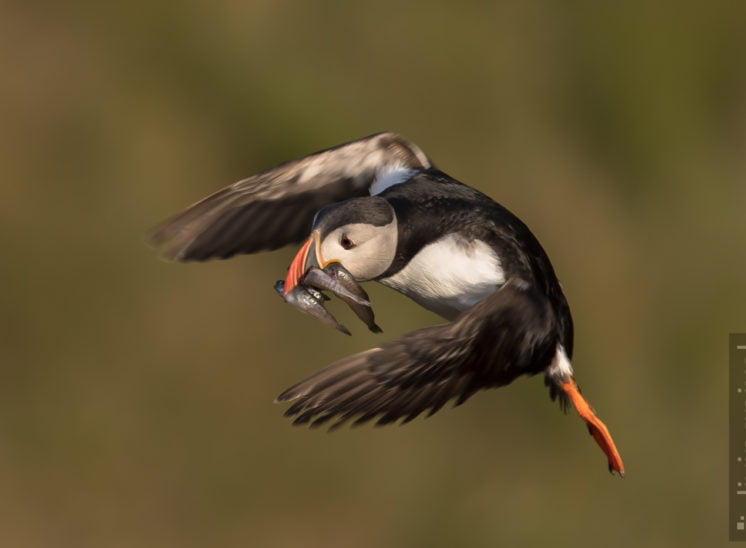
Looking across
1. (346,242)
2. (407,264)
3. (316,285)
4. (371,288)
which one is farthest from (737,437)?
(316,285)

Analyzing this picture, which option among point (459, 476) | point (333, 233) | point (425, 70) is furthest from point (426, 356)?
point (425, 70)

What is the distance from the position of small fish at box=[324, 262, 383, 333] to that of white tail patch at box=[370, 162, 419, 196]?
32.4 inches

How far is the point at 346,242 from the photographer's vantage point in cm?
375

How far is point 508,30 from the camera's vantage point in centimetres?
1014

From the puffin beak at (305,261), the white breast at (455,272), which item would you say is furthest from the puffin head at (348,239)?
the white breast at (455,272)

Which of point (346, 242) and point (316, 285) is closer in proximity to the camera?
point (316, 285)

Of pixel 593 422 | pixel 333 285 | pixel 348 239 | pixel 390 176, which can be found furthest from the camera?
pixel 390 176

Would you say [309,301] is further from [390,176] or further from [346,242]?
[390,176]

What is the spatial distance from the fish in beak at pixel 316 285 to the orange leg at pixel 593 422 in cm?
84

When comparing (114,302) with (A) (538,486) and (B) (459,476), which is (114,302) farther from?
(A) (538,486)

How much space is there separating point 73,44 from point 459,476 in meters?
4.22

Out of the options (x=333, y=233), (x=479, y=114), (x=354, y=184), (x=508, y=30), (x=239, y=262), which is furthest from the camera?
(x=508, y=30)

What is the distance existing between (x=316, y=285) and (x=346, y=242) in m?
0.19

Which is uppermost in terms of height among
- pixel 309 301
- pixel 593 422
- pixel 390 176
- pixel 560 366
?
pixel 390 176
